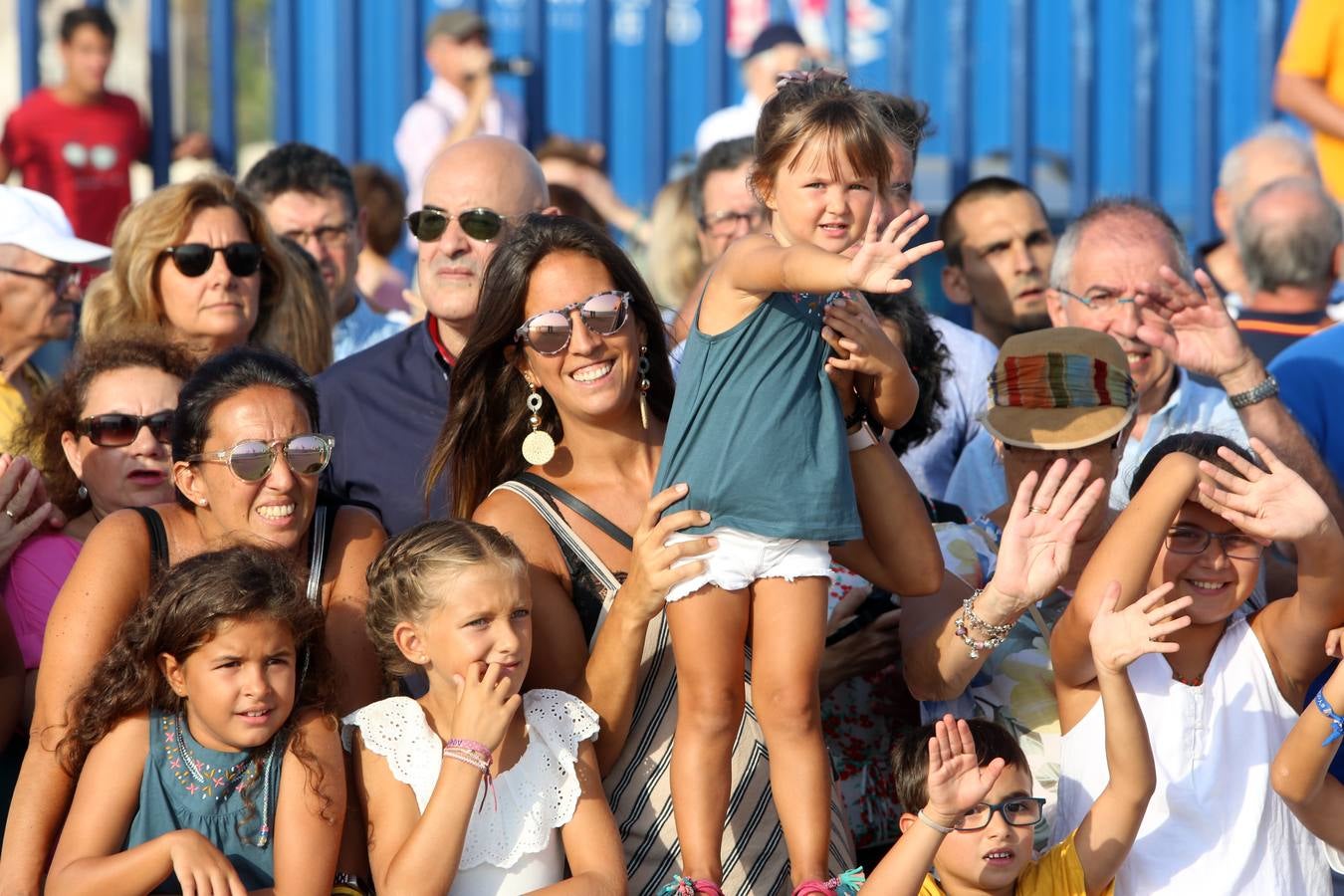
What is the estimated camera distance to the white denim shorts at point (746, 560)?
10.8 ft

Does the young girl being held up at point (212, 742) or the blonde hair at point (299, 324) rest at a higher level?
the blonde hair at point (299, 324)

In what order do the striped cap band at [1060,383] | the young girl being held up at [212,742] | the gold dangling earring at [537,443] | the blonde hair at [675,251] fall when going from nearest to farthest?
the young girl being held up at [212,742] < the gold dangling earring at [537,443] < the striped cap band at [1060,383] < the blonde hair at [675,251]

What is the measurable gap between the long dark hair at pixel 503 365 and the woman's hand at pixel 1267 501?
1.19 m

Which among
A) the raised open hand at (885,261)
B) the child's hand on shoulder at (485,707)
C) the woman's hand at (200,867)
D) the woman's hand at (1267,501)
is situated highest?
the raised open hand at (885,261)

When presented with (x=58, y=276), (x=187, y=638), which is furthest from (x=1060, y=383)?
(x=58, y=276)

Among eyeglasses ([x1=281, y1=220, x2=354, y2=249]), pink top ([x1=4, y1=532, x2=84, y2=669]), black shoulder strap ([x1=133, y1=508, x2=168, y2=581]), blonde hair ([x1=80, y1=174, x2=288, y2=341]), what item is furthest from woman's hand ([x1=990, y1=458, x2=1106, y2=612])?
eyeglasses ([x1=281, y1=220, x2=354, y2=249])

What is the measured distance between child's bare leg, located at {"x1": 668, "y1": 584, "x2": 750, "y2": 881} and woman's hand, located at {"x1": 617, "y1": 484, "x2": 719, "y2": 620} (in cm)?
8

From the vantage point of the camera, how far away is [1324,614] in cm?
A: 354

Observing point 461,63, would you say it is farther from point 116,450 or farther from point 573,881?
point 573,881

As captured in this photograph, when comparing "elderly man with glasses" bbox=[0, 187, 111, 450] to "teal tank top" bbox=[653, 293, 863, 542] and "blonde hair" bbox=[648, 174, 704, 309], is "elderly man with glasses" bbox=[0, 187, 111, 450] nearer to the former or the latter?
"blonde hair" bbox=[648, 174, 704, 309]

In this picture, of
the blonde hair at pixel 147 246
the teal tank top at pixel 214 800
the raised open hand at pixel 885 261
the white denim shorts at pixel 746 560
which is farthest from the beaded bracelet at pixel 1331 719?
the blonde hair at pixel 147 246

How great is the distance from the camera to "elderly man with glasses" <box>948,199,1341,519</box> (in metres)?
4.18

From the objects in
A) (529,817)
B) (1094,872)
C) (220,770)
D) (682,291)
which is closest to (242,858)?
(220,770)

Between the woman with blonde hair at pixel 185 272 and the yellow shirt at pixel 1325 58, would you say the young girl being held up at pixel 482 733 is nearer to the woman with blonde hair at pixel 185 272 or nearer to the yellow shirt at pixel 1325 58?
the woman with blonde hair at pixel 185 272
